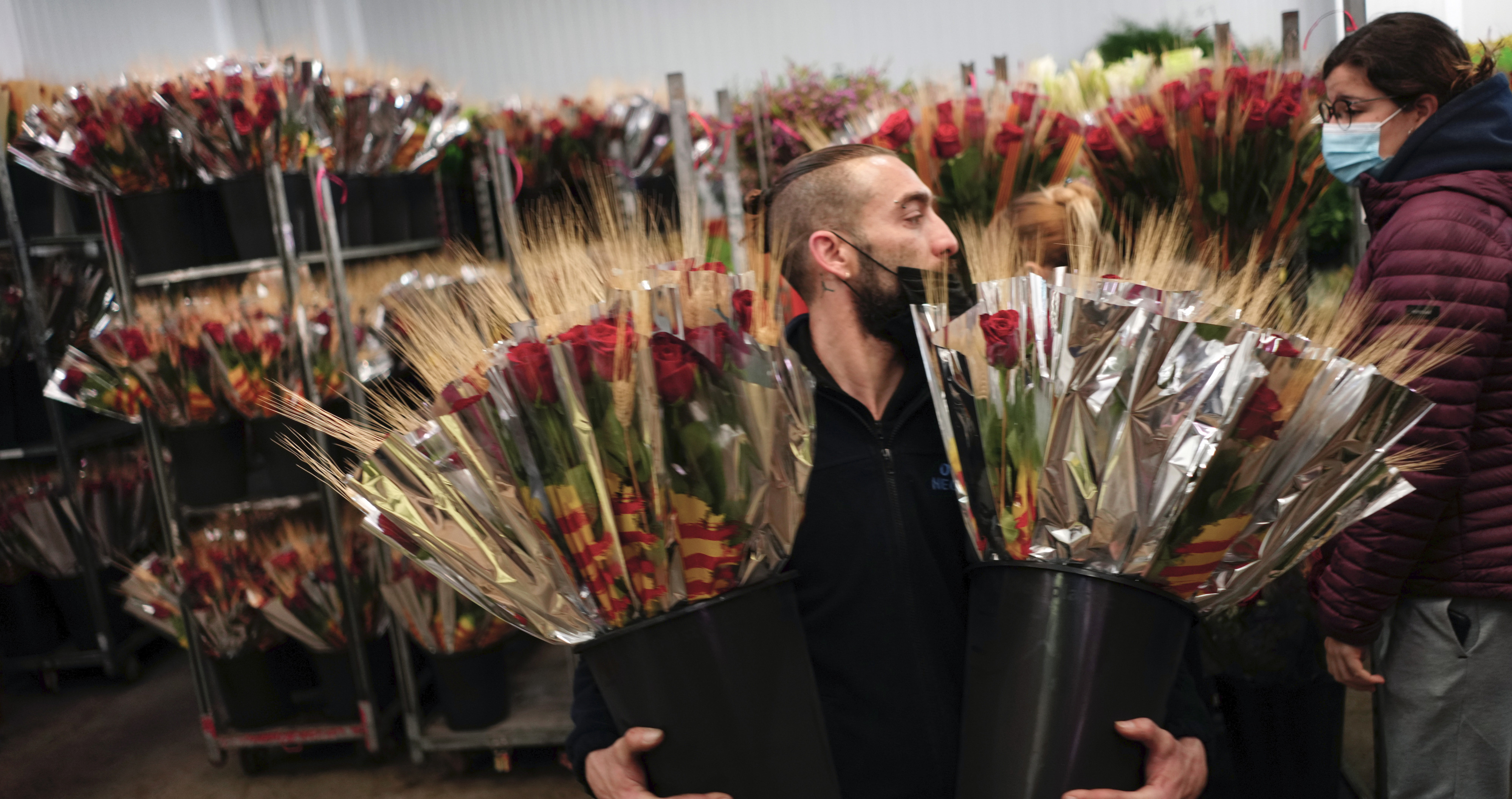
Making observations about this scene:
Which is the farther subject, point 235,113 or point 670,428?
point 235,113

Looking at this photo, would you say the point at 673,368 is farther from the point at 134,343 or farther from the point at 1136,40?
the point at 1136,40

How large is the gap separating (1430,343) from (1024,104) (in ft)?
3.45

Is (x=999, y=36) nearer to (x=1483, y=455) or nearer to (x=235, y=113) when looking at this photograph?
(x=235, y=113)

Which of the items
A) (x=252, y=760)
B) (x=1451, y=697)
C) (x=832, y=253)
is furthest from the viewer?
(x=252, y=760)

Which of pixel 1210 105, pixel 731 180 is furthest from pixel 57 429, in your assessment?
pixel 1210 105

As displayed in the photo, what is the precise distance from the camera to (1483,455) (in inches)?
65.4

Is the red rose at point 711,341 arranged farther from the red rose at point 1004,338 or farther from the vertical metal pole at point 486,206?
the vertical metal pole at point 486,206

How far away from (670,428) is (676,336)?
0.09 meters

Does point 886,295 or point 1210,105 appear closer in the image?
point 886,295

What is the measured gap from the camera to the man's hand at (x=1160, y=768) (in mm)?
976

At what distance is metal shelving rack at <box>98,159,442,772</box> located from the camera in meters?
3.06

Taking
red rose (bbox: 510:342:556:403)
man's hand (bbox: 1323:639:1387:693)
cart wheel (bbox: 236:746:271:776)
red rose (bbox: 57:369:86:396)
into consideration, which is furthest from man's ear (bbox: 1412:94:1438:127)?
cart wheel (bbox: 236:746:271:776)

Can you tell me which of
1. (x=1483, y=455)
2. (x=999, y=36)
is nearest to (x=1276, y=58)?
(x=1483, y=455)

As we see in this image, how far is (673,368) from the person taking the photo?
976 millimetres
